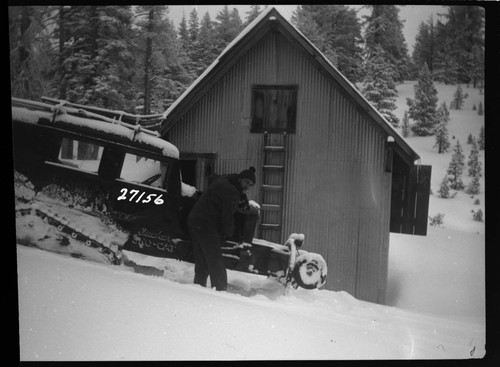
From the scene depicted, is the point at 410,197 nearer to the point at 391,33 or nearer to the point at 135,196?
the point at 391,33

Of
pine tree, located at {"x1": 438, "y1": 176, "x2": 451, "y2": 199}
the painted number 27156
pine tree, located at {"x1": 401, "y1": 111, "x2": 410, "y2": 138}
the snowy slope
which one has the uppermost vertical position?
pine tree, located at {"x1": 401, "y1": 111, "x2": 410, "y2": 138}

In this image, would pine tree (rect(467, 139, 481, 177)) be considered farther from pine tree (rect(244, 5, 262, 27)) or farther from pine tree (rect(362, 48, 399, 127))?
pine tree (rect(244, 5, 262, 27))

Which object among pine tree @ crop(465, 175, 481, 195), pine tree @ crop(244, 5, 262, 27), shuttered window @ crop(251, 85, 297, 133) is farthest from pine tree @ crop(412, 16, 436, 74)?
pine tree @ crop(244, 5, 262, 27)

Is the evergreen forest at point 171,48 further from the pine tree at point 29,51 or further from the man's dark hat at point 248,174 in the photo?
the man's dark hat at point 248,174

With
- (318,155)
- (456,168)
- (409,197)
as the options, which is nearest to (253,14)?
(318,155)

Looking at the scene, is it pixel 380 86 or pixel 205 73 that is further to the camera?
pixel 380 86

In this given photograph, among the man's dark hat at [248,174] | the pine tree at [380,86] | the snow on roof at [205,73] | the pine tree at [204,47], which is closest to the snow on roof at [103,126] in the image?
the snow on roof at [205,73]

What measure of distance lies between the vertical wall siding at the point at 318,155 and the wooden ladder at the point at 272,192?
49 mm

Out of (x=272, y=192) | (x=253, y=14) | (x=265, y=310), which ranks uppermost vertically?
(x=253, y=14)

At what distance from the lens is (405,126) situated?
3.59 metres

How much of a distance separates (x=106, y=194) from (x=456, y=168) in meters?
2.86

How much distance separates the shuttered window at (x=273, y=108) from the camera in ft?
11.6

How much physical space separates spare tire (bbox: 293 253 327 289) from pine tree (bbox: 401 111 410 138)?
1.24m

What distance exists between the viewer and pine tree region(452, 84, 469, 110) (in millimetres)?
3514
